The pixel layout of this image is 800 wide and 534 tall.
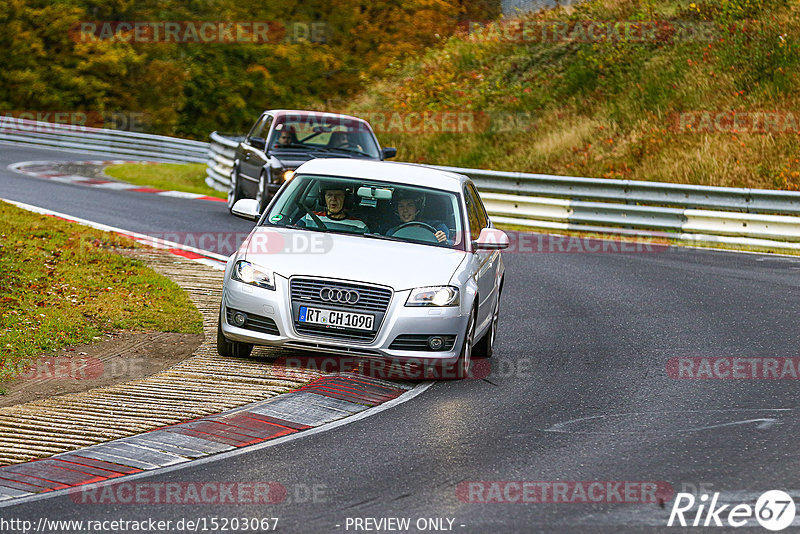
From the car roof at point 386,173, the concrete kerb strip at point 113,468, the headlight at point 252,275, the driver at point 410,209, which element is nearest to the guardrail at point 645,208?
the car roof at point 386,173

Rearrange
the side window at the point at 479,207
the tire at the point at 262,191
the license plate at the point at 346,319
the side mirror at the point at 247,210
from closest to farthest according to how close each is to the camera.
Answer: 1. the license plate at the point at 346,319
2. the side mirror at the point at 247,210
3. the side window at the point at 479,207
4. the tire at the point at 262,191

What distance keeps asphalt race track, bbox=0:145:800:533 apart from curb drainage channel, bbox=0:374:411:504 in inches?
9.3

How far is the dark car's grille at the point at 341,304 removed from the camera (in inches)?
358

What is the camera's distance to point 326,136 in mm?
19453

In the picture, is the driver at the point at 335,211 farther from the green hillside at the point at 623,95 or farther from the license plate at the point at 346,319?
the green hillside at the point at 623,95

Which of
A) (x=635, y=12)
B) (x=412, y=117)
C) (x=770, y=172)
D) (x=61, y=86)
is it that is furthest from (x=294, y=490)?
(x=61, y=86)

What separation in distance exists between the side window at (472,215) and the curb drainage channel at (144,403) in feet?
6.93

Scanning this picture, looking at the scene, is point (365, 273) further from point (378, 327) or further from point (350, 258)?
point (378, 327)

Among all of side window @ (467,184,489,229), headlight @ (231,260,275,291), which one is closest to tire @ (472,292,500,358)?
side window @ (467,184,489,229)

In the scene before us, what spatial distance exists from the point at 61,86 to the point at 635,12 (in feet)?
84.3

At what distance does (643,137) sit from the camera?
94.4 feet

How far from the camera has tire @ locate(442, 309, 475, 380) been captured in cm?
941

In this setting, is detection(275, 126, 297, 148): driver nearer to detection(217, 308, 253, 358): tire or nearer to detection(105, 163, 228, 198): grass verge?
detection(105, 163, 228, 198): grass verge

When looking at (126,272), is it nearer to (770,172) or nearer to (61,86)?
(770,172)
